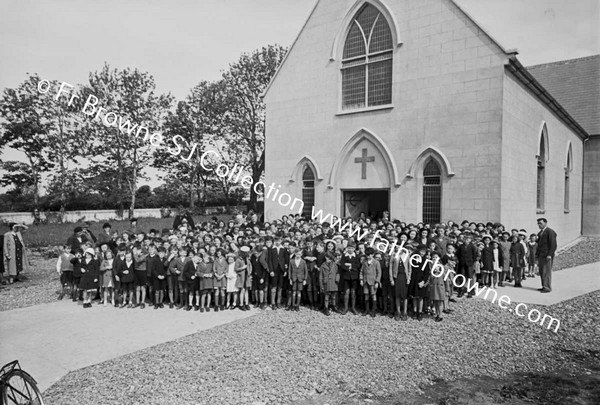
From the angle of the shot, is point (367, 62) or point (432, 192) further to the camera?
point (367, 62)

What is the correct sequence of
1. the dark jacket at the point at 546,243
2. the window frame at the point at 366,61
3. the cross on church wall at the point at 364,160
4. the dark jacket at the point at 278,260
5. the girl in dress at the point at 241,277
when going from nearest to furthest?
1. the girl in dress at the point at 241,277
2. the dark jacket at the point at 278,260
3. the dark jacket at the point at 546,243
4. the window frame at the point at 366,61
5. the cross on church wall at the point at 364,160

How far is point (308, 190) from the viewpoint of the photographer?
1842cm

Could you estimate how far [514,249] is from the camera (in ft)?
37.2

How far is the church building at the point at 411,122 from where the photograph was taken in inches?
537

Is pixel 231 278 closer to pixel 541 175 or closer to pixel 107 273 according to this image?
pixel 107 273

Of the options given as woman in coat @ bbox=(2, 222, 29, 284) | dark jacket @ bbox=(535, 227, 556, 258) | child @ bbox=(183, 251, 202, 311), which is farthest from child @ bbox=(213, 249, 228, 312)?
dark jacket @ bbox=(535, 227, 556, 258)

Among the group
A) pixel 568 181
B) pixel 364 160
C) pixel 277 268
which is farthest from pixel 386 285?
pixel 568 181

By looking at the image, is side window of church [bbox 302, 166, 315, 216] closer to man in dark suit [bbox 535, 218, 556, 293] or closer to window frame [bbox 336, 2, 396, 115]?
window frame [bbox 336, 2, 396, 115]

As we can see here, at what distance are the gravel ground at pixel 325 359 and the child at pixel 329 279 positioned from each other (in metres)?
0.56

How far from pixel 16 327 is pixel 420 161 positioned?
13210 mm

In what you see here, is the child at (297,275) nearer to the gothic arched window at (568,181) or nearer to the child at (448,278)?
the child at (448,278)

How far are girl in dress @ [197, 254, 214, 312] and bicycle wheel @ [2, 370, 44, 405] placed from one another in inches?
214

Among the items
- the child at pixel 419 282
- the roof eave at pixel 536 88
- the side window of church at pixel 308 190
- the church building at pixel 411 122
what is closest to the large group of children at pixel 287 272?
the child at pixel 419 282

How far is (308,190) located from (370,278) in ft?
32.5
